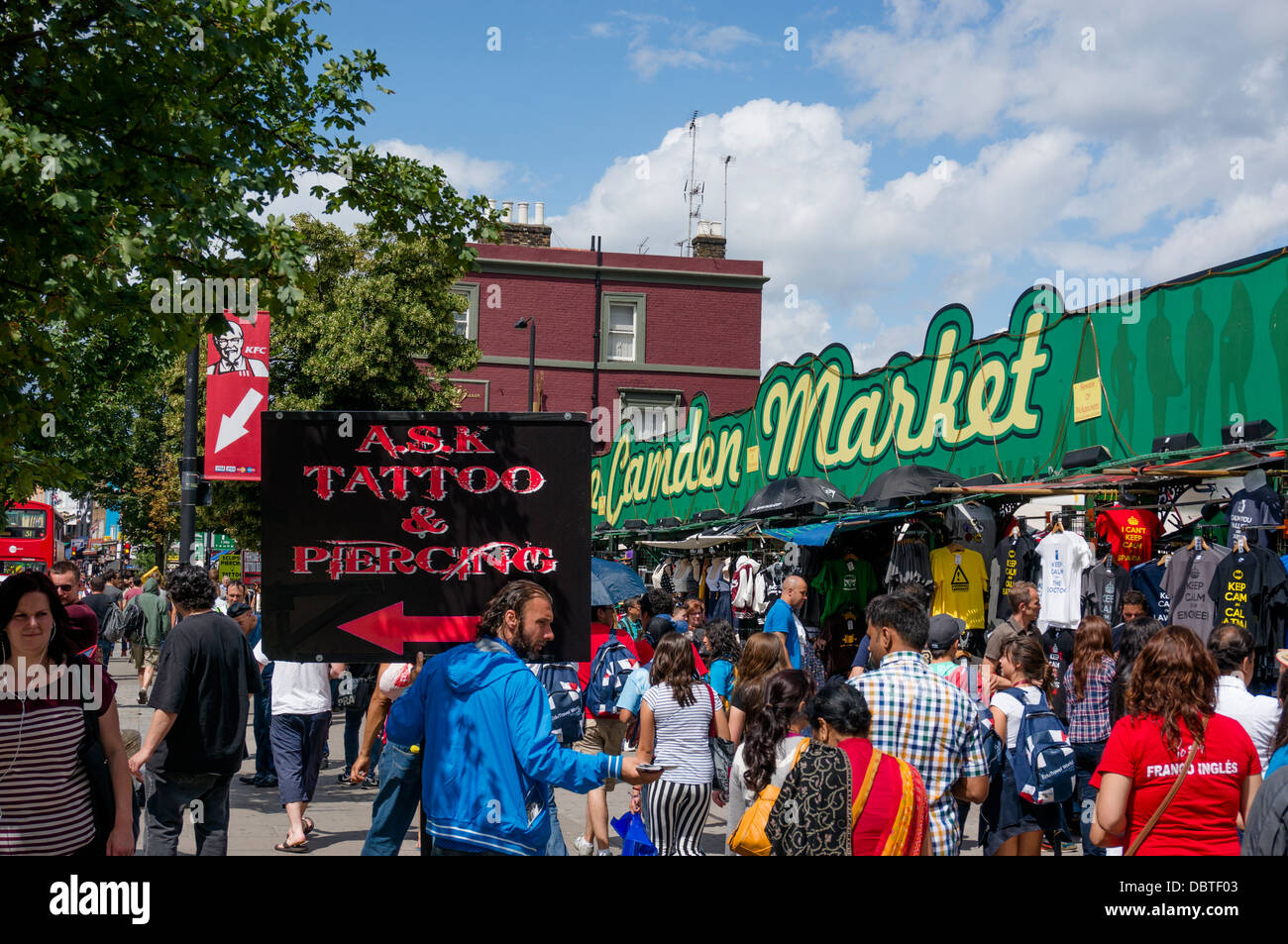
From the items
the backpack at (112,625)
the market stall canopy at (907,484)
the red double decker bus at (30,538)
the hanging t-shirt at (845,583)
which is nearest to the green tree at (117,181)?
the market stall canopy at (907,484)

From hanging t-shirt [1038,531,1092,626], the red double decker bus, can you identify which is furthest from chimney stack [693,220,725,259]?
hanging t-shirt [1038,531,1092,626]

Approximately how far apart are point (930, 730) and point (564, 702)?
392 cm

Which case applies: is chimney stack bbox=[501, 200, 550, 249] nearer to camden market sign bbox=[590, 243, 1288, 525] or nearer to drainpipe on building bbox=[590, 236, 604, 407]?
drainpipe on building bbox=[590, 236, 604, 407]

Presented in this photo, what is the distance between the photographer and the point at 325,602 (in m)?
4.92

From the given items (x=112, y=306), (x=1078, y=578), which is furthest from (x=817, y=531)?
(x=112, y=306)

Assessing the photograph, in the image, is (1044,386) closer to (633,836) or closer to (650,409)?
(633,836)

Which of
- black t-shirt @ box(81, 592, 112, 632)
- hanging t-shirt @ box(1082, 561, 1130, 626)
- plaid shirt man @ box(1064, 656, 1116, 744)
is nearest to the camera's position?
plaid shirt man @ box(1064, 656, 1116, 744)

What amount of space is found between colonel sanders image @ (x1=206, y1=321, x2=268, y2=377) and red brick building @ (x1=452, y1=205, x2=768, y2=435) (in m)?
28.5

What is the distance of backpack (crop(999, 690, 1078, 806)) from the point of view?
6281 millimetres

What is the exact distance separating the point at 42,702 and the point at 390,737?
1.37 metres

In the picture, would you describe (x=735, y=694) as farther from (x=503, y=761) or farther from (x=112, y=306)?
(x=112, y=306)

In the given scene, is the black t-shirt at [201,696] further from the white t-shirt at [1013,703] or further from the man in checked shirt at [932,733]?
the white t-shirt at [1013,703]

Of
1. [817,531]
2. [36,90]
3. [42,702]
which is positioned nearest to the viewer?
[42,702]

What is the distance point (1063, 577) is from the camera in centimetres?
1066
